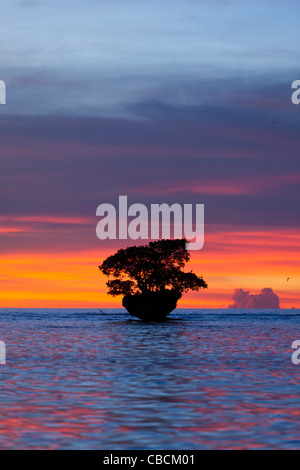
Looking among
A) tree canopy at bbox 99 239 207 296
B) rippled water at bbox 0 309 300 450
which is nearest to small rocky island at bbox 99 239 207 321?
tree canopy at bbox 99 239 207 296

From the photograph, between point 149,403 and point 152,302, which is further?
point 152,302

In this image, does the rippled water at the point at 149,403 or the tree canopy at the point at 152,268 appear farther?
the tree canopy at the point at 152,268

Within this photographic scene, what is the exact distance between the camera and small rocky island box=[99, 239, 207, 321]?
4744 inches

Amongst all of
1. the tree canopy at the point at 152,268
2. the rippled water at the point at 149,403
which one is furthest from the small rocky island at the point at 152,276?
the rippled water at the point at 149,403

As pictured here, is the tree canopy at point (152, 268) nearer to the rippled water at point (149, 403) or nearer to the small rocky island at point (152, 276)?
the small rocky island at point (152, 276)

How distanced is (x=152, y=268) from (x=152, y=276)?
1.28m

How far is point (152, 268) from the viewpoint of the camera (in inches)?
4813

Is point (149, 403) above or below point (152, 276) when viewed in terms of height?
below

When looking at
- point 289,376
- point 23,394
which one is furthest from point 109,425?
point 289,376

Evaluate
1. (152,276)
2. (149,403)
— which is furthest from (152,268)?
(149,403)

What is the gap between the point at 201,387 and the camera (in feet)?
96.3

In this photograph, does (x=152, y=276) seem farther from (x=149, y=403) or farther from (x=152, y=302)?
(x=149, y=403)

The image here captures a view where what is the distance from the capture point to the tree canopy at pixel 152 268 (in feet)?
398
